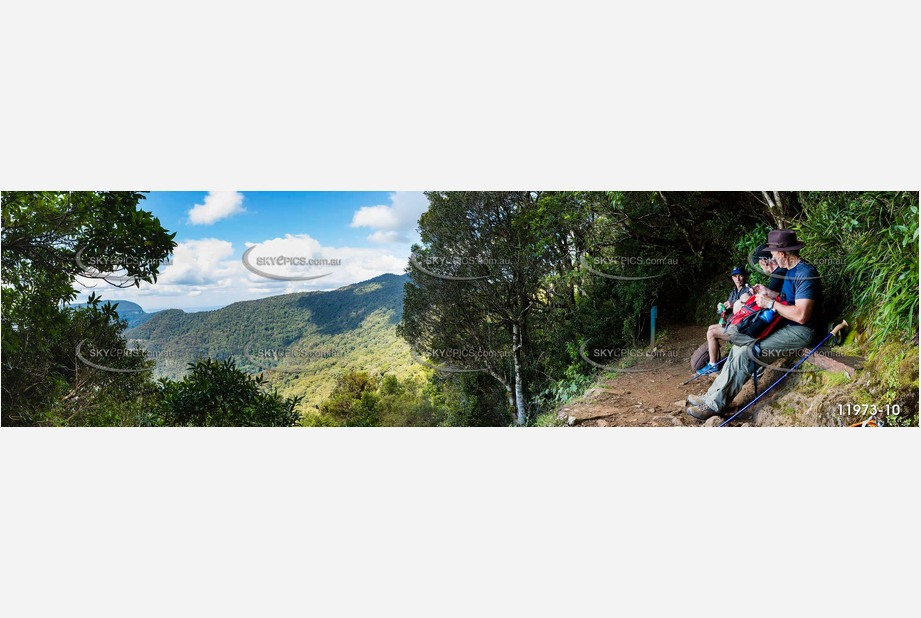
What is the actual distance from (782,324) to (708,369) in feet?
2.24

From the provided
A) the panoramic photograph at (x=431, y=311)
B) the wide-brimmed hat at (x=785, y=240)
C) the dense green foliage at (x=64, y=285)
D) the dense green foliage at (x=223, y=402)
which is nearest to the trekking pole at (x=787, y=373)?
the panoramic photograph at (x=431, y=311)

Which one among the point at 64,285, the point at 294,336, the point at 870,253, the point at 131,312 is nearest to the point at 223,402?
the point at 294,336

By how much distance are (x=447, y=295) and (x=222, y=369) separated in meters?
2.09

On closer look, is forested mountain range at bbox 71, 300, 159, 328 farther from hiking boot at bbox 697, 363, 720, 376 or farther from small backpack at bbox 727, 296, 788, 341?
small backpack at bbox 727, 296, 788, 341

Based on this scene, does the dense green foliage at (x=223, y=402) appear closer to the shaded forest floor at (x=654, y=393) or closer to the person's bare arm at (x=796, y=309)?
the shaded forest floor at (x=654, y=393)

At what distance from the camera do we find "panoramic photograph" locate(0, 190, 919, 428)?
16.6ft

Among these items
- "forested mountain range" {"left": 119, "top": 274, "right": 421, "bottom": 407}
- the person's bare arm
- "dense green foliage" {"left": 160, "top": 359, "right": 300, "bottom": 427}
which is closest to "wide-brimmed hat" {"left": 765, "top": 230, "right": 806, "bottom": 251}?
the person's bare arm

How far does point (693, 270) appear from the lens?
520 centimetres

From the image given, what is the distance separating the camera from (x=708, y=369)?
5148 mm

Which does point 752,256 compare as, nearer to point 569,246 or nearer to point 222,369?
point 569,246

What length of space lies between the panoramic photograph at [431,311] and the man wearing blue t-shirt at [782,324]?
0.01 metres

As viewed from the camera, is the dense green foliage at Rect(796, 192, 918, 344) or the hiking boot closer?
the dense green foliage at Rect(796, 192, 918, 344)

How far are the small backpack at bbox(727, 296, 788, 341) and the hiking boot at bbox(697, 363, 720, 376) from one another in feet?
1.13

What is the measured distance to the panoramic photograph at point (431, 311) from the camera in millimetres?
5059
